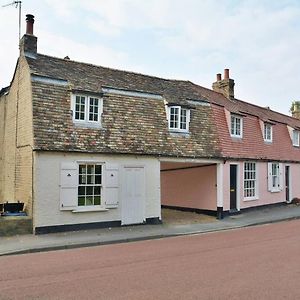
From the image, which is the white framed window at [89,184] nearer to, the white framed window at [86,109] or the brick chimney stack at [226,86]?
the white framed window at [86,109]

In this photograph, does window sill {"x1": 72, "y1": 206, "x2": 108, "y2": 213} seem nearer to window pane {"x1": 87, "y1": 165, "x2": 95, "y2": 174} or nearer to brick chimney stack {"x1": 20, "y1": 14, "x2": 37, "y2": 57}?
window pane {"x1": 87, "y1": 165, "x2": 95, "y2": 174}

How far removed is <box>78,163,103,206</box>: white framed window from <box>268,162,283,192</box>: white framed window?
12706mm

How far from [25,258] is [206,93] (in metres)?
15.6

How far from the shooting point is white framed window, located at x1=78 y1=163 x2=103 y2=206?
1552 centimetres

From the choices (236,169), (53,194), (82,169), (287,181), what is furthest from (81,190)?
(287,181)

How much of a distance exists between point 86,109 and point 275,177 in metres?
14.5

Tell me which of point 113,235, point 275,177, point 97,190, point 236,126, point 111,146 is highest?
point 236,126

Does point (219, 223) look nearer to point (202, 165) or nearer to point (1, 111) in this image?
point (202, 165)

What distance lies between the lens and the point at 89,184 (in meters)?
15.7

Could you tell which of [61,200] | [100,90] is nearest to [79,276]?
[61,200]

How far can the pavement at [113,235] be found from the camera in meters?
12.2

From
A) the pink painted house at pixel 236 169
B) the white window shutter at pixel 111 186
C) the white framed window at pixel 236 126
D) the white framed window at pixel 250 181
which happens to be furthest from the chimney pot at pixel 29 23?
the white framed window at pixel 250 181

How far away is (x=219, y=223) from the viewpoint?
18.2 m

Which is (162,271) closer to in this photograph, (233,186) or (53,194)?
(53,194)
